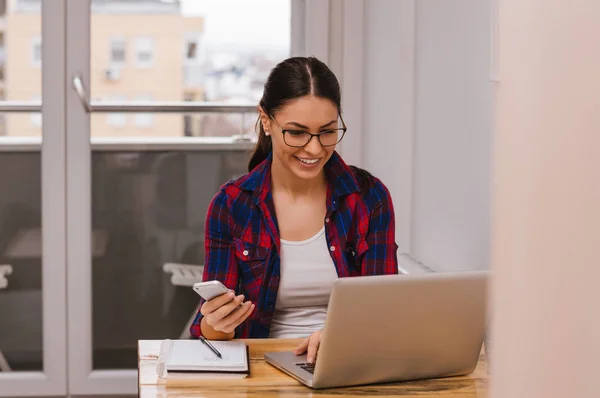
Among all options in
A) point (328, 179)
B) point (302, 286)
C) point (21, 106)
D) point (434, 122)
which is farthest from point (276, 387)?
point (21, 106)

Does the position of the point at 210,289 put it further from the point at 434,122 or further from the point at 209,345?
the point at 434,122

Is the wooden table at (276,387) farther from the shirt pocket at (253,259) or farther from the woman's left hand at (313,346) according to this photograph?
the shirt pocket at (253,259)

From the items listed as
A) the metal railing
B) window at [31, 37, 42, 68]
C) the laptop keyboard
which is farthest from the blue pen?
window at [31, 37, 42, 68]

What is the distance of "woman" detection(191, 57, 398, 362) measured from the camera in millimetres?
1962

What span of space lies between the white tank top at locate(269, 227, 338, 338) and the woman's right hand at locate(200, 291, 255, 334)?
0.97 feet

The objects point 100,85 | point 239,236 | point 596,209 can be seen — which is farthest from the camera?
point 100,85

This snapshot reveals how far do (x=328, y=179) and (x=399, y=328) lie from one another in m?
0.77

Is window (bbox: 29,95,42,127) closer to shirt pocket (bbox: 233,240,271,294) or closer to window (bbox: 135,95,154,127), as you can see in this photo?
window (bbox: 135,95,154,127)

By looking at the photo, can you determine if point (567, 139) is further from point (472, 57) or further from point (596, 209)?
point (472, 57)

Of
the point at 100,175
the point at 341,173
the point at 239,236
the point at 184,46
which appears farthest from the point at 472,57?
the point at 100,175

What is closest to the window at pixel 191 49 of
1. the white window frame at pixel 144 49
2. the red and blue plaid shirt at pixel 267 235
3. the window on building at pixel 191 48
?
the window on building at pixel 191 48

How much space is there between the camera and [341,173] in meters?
2.10

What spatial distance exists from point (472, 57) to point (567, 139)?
197 cm

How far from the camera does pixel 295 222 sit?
2037 mm
